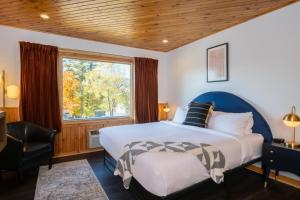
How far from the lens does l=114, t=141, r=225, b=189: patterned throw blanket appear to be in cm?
197

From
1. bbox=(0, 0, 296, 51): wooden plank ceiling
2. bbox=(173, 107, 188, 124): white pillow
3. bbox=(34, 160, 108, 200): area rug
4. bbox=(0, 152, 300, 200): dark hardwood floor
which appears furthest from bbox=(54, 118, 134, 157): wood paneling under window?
bbox=(0, 0, 296, 51): wooden plank ceiling

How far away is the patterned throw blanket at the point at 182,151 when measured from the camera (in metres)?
1.97

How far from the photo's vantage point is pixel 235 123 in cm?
282

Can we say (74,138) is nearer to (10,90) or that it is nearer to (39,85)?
(39,85)

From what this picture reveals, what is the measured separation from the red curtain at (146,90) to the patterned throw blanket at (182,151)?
2508 mm

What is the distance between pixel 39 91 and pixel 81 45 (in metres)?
1.34

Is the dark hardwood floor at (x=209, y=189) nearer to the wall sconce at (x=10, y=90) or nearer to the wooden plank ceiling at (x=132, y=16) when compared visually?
the wall sconce at (x=10, y=90)

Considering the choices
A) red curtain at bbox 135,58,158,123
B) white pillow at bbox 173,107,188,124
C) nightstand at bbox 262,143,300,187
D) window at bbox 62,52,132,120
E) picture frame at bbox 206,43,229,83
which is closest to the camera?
nightstand at bbox 262,143,300,187

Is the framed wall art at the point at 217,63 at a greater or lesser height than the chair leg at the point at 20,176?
greater

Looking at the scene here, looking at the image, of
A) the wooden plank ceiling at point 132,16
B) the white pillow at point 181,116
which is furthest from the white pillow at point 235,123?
the wooden plank ceiling at point 132,16

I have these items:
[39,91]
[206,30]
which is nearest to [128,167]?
[39,91]

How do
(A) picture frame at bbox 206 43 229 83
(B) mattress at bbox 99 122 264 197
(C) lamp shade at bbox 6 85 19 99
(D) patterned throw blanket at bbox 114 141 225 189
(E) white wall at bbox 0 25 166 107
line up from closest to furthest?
(B) mattress at bbox 99 122 264 197 < (D) patterned throw blanket at bbox 114 141 225 189 < (C) lamp shade at bbox 6 85 19 99 < (E) white wall at bbox 0 25 166 107 < (A) picture frame at bbox 206 43 229 83

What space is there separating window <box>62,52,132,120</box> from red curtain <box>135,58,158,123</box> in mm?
241

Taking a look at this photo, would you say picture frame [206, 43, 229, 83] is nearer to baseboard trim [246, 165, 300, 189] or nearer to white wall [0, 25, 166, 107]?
baseboard trim [246, 165, 300, 189]
